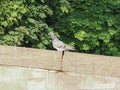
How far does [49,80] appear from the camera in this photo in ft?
16.8

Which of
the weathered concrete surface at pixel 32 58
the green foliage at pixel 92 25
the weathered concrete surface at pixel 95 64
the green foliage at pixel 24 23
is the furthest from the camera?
the green foliage at pixel 92 25

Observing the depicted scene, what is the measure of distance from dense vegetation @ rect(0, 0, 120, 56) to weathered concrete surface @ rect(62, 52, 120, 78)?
67.1 inches

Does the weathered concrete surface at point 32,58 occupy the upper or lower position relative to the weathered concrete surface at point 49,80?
upper

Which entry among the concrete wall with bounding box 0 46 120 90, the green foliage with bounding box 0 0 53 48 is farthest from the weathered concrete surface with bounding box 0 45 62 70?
the green foliage with bounding box 0 0 53 48

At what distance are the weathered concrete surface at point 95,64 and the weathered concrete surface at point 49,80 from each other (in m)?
0.05

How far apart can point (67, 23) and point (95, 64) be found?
2.27 m

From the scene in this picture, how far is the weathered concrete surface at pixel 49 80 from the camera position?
5070mm

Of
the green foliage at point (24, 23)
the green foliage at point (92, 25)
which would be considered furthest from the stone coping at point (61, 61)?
the green foliage at point (92, 25)

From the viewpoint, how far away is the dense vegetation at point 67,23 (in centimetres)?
667

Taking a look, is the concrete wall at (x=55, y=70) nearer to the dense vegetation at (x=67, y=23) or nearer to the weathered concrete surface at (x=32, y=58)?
the weathered concrete surface at (x=32, y=58)

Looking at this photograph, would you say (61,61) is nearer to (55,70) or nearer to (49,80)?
(55,70)

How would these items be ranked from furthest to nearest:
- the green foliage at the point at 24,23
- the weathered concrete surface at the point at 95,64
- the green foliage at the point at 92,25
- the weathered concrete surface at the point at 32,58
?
the green foliage at the point at 92,25
the green foliage at the point at 24,23
the weathered concrete surface at the point at 32,58
the weathered concrete surface at the point at 95,64

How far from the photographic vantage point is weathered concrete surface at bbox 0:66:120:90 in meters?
5.07

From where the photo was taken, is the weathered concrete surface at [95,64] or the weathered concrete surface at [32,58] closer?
the weathered concrete surface at [95,64]
